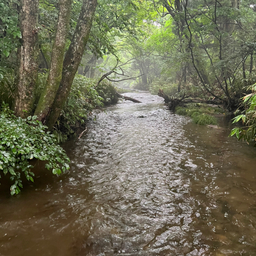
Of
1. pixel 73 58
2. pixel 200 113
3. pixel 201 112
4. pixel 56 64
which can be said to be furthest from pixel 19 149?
pixel 201 112

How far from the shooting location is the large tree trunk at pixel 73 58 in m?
4.70

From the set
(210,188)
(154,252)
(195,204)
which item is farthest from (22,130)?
(210,188)

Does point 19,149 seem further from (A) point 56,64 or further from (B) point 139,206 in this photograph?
(A) point 56,64

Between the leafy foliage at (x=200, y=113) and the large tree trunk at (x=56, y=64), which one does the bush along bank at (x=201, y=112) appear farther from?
the large tree trunk at (x=56, y=64)

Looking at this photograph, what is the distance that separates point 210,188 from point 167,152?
6.65 ft

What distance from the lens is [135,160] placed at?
5176 mm

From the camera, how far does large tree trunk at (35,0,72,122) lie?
4398mm

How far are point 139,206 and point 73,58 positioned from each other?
375cm

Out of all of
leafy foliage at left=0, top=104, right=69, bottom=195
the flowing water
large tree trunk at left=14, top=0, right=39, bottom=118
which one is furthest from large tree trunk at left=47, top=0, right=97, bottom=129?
the flowing water

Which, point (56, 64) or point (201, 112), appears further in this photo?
point (201, 112)

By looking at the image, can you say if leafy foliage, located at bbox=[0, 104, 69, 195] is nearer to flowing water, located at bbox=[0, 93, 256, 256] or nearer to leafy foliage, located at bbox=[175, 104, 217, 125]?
flowing water, located at bbox=[0, 93, 256, 256]

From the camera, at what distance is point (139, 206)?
10.7 ft

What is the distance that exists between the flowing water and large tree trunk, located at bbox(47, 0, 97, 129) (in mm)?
1453

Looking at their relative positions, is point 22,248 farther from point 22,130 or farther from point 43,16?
point 43,16
